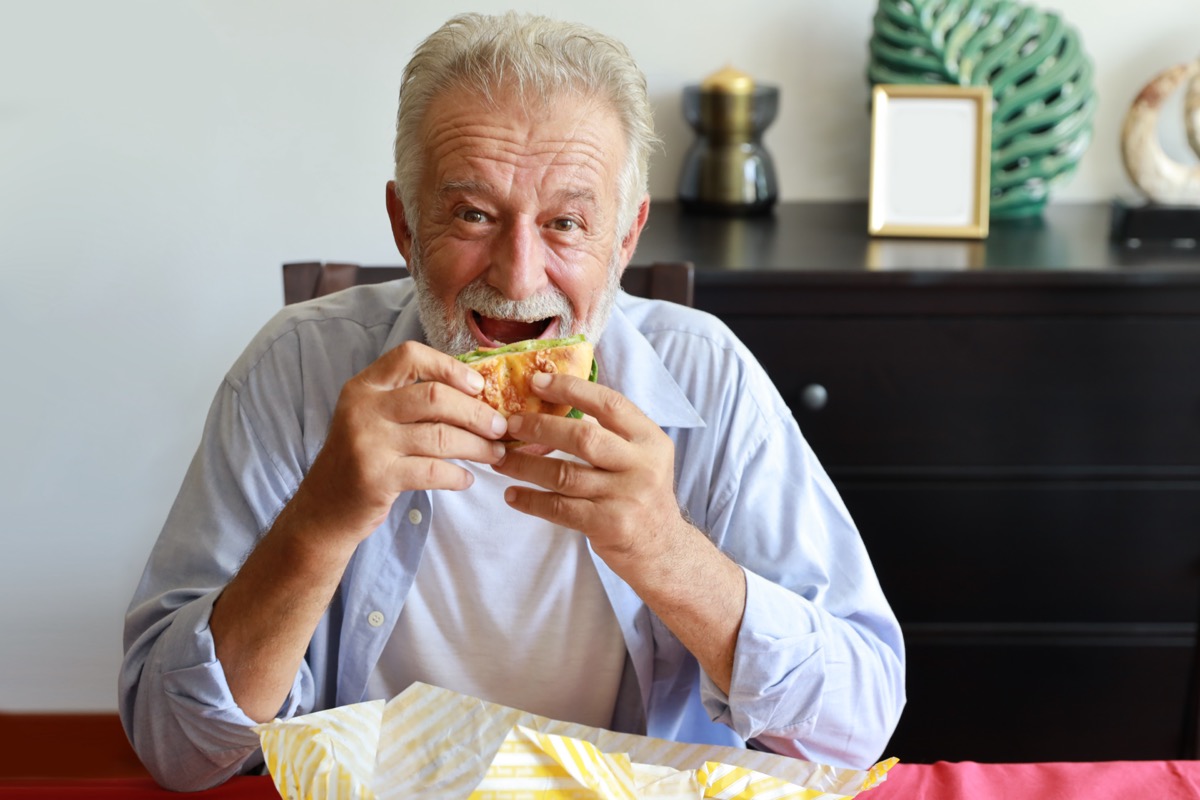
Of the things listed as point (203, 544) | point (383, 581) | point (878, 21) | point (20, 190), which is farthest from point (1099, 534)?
point (20, 190)

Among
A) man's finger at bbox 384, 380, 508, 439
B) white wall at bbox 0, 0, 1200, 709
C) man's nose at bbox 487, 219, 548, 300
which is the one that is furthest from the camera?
white wall at bbox 0, 0, 1200, 709

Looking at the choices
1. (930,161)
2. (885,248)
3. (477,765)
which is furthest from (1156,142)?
(477,765)

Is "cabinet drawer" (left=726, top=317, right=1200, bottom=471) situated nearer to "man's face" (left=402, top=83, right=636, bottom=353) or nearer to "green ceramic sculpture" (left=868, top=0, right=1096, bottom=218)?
"green ceramic sculpture" (left=868, top=0, right=1096, bottom=218)

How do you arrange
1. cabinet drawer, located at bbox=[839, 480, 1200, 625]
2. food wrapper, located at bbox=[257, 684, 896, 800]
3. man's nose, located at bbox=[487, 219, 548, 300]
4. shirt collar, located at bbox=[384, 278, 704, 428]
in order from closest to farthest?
food wrapper, located at bbox=[257, 684, 896, 800], man's nose, located at bbox=[487, 219, 548, 300], shirt collar, located at bbox=[384, 278, 704, 428], cabinet drawer, located at bbox=[839, 480, 1200, 625]

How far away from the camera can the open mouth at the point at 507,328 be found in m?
1.25

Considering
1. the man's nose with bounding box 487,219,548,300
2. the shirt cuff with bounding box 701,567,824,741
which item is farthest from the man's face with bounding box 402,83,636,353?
the shirt cuff with bounding box 701,567,824,741

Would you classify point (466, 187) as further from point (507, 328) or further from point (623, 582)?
point (623, 582)

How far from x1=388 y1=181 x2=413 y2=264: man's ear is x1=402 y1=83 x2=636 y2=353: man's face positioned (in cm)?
7

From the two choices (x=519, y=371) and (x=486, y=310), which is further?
(x=486, y=310)

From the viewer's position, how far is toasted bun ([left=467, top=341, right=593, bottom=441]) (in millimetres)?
1030

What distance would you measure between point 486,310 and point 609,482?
0.97 feet

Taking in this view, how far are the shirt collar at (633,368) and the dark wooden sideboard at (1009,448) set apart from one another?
54 cm

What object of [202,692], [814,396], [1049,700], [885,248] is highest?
[885,248]

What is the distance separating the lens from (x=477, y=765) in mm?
917
